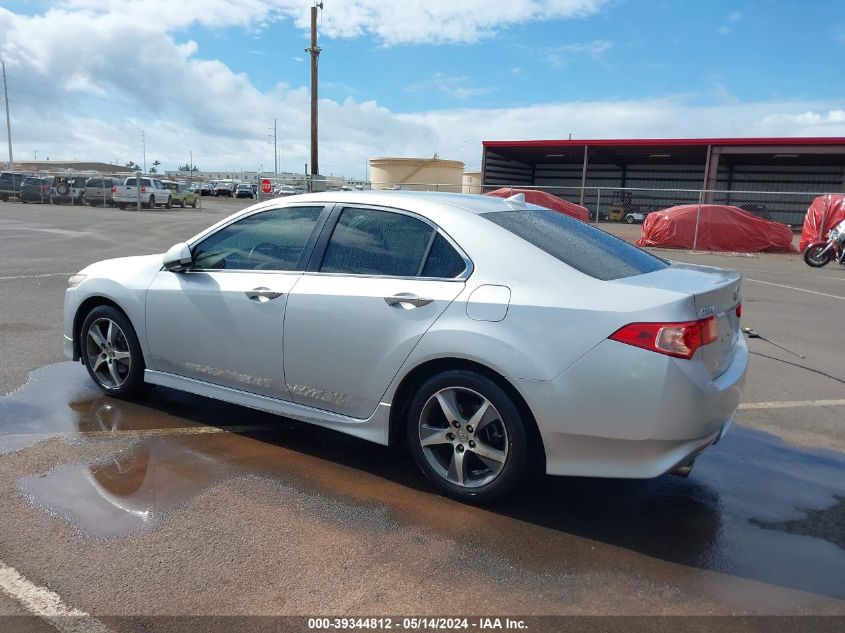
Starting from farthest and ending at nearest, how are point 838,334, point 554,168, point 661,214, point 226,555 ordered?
point 554,168 → point 661,214 → point 838,334 → point 226,555

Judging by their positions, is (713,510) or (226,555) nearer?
(226,555)

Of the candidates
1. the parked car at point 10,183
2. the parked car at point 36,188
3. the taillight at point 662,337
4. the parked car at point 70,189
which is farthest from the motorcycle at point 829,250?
the parked car at point 10,183

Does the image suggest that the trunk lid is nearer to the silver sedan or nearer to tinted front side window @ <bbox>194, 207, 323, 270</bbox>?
the silver sedan

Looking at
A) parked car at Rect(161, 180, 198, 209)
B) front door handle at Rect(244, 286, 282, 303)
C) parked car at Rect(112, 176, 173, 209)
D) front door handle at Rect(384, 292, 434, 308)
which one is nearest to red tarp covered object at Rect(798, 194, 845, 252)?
front door handle at Rect(384, 292, 434, 308)

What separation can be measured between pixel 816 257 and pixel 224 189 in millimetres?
54289

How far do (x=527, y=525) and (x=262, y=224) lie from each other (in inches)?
99.5

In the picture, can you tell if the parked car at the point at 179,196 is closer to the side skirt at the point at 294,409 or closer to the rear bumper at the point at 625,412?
the side skirt at the point at 294,409

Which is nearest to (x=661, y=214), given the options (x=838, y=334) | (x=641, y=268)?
(x=838, y=334)

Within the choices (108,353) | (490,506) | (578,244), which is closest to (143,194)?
(108,353)

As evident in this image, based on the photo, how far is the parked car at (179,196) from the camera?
40312 millimetres

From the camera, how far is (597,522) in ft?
11.5

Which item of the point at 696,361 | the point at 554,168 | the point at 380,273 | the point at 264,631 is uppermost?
the point at 554,168

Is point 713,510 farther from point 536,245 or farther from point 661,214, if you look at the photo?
point 661,214

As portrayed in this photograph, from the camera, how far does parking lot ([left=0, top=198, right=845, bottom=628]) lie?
2836mm
